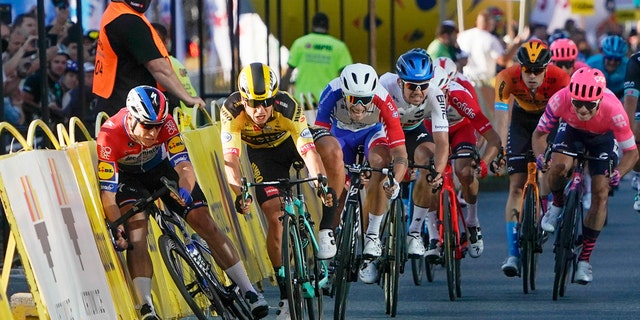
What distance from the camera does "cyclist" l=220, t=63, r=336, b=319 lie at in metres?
10.9

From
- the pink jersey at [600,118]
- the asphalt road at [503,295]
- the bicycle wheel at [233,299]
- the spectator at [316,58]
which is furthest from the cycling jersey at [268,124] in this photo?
the spectator at [316,58]

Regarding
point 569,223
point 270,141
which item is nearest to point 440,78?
point 569,223

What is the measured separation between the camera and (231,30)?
17.2 meters

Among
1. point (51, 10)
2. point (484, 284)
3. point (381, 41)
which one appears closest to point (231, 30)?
point (51, 10)

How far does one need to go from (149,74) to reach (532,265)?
342cm

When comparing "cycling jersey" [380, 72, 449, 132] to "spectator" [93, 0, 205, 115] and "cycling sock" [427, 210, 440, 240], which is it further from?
"spectator" [93, 0, 205, 115]

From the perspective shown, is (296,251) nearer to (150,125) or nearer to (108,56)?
(150,125)

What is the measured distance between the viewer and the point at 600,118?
1297cm

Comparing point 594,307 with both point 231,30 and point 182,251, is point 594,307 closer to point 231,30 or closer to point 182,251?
point 182,251

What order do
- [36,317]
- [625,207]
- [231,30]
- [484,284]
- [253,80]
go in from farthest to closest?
[625,207], [231,30], [484,284], [253,80], [36,317]

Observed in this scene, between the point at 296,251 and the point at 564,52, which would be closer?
the point at 296,251

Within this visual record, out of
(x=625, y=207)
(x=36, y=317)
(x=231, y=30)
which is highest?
(x=231, y=30)

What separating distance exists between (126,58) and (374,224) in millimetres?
2155

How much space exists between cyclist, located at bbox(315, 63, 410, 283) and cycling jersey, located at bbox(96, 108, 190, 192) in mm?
1699
